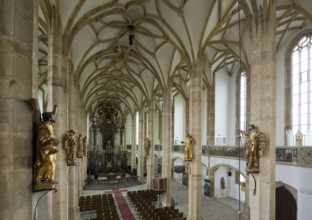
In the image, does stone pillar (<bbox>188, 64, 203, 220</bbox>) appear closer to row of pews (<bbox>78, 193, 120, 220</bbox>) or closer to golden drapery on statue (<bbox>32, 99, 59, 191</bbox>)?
row of pews (<bbox>78, 193, 120, 220</bbox>)

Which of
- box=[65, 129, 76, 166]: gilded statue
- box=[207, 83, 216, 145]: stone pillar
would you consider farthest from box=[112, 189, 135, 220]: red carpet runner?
box=[207, 83, 216, 145]: stone pillar

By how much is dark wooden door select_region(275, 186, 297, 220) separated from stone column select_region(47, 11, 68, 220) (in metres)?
11.0

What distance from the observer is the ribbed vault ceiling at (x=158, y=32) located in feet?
35.6

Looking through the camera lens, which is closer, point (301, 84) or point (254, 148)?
point (254, 148)

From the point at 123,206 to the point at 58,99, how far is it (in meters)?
13.3

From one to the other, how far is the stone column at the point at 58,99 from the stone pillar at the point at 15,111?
15.9ft

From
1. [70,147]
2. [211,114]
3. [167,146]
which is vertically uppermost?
[211,114]

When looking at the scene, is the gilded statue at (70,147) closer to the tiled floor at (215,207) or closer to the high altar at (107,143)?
the tiled floor at (215,207)

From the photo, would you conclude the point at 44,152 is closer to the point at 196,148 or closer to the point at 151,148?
the point at 196,148

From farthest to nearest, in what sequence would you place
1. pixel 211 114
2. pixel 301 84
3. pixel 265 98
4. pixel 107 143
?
pixel 107 143 < pixel 211 114 < pixel 301 84 < pixel 265 98

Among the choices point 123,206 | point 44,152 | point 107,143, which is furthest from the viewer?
point 107,143

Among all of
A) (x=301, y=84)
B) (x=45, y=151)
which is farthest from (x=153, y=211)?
(x=301, y=84)

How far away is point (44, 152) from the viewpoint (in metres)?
4.00

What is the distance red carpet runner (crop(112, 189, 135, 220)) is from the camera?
16.2m
